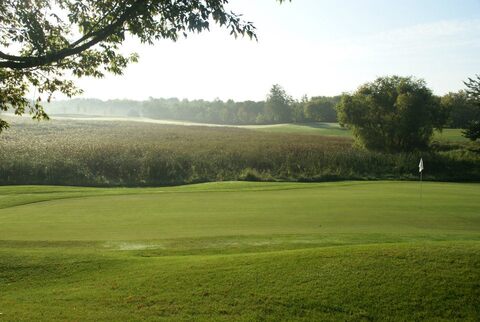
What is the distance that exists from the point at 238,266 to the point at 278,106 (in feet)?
470

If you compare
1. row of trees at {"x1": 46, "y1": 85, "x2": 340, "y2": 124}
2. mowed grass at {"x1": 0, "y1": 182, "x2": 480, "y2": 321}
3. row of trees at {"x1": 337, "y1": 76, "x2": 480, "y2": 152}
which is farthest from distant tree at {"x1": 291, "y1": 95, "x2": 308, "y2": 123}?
mowed grass at {"x1": 0, "y1": 182, "x2": 480, "y2": 321}

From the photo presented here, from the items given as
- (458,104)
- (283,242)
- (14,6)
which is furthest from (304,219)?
(458,104)

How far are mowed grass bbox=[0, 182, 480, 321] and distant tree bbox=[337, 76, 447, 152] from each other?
126 ft

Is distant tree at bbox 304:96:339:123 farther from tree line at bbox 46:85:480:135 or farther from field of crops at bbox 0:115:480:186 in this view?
field of crops at bbox 0:115:480:186

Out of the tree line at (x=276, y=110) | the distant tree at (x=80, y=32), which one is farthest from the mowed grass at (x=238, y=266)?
the tree line at (x=276, y=110)

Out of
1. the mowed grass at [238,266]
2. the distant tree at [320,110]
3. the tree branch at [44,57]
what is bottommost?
the mowed grass at [238,266]

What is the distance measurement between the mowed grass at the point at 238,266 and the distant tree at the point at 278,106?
137 meters

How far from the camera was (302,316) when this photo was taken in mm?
6281

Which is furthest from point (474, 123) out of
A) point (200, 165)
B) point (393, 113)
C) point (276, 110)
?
point (276, 110)

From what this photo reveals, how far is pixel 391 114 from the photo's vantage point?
5066cm

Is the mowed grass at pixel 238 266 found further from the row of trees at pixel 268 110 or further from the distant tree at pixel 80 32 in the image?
the row of trees at pixel 268 110

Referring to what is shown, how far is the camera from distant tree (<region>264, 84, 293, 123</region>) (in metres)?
149

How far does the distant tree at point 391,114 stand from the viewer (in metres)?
50.1

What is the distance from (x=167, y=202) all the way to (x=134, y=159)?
18.4 meters
